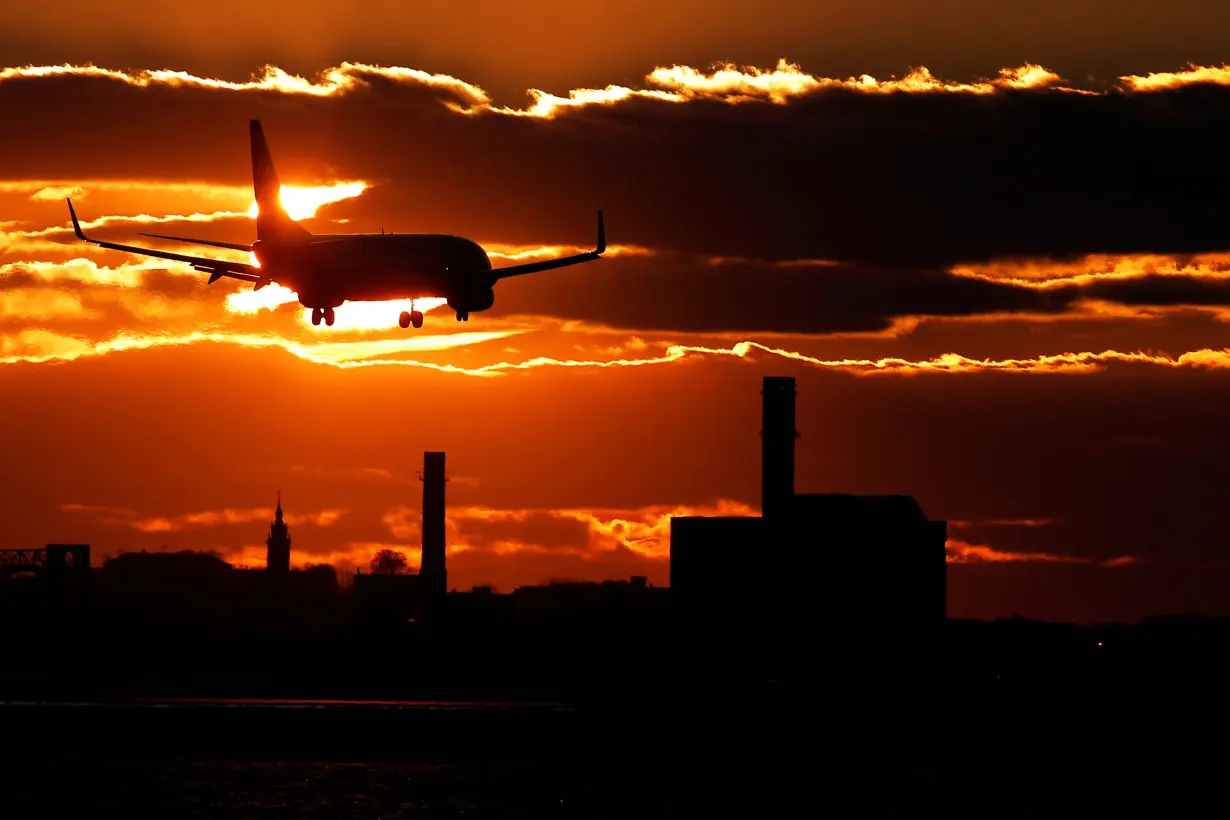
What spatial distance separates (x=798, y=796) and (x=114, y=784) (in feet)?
218

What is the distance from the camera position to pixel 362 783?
185125 mm

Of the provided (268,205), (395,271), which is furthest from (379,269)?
(268,205)

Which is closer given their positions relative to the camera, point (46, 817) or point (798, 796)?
point (46, 817)

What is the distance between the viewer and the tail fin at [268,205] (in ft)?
606

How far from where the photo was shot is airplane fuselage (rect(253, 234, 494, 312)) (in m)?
164

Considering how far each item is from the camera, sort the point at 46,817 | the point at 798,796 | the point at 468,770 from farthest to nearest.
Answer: the point at 468,770 < the point at 798,796 < the point at 46,817

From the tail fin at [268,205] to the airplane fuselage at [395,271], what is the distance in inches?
633

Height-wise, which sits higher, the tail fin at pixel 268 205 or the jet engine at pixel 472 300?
the tail fin at pixel 268 205

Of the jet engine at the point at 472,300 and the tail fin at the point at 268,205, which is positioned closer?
the jet engine at the point at 472,300

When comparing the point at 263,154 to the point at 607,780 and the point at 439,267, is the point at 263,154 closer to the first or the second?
the point at 439,267

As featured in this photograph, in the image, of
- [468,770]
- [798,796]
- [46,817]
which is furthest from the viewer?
[468,770]

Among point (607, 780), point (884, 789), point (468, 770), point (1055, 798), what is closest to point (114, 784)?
point (468, 770)

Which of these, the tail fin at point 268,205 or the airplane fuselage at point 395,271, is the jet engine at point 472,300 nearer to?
the airplane fuselage at point 395,271

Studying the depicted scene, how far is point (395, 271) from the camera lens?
16400cm
